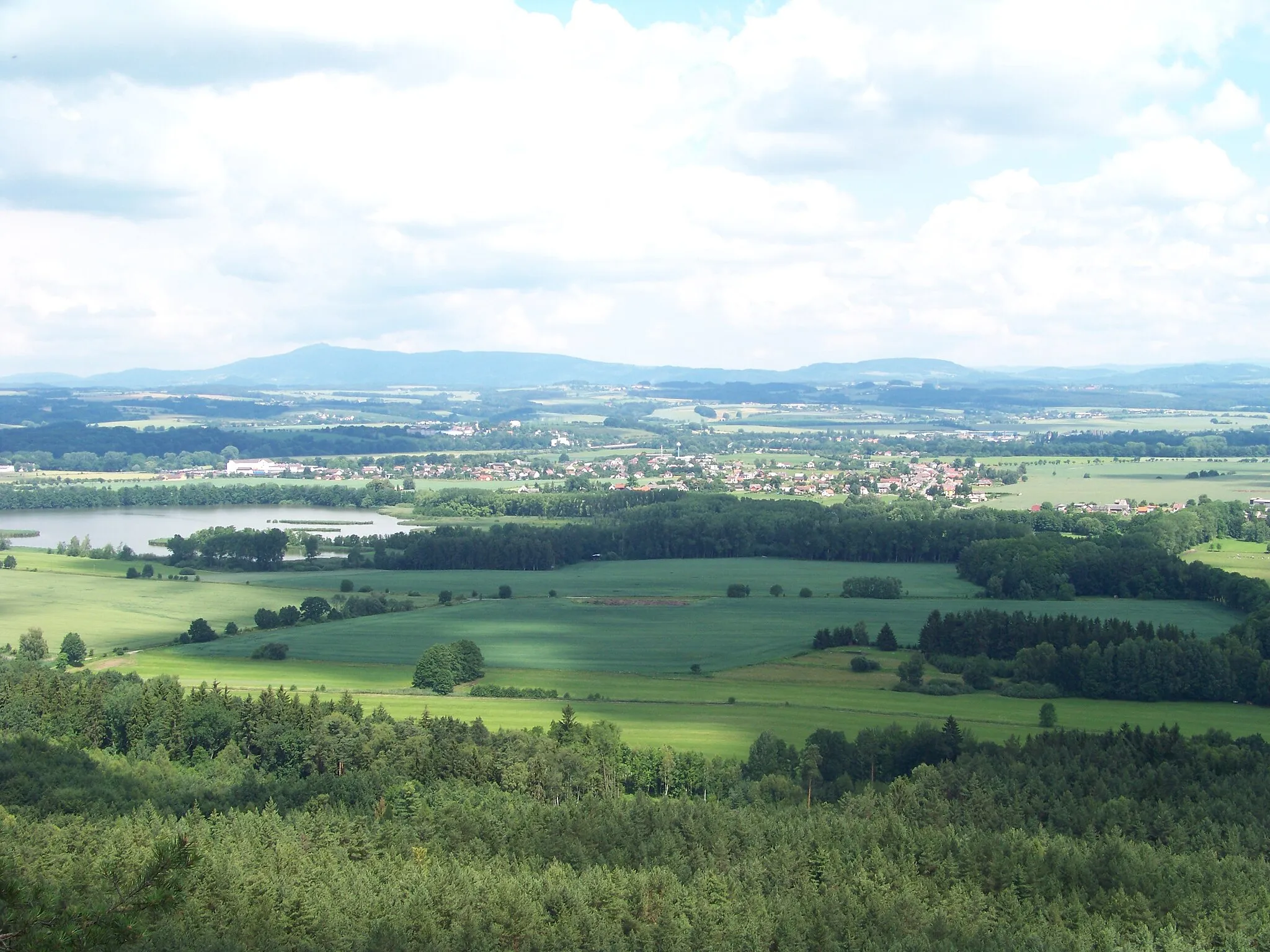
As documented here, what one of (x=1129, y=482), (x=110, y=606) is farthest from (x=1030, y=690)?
(x=1129, y=482)

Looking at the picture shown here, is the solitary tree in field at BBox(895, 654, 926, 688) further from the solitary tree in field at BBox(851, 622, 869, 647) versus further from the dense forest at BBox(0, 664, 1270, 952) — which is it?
the dense forest at BBox(0, 664, 1270, 952)

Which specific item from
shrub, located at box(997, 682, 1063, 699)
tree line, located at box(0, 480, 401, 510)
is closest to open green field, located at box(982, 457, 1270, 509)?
tree line, located at box(0, 480, 401, 510)

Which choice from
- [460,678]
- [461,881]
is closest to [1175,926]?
[461,881]

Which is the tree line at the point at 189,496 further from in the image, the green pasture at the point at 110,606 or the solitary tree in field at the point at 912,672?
the solitary tree in field at the point at 912,672

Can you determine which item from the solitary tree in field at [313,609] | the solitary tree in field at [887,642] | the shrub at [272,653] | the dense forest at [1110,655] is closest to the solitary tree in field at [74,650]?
the shrub at [272,653]

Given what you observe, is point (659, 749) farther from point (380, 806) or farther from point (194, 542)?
point (194, 542)
